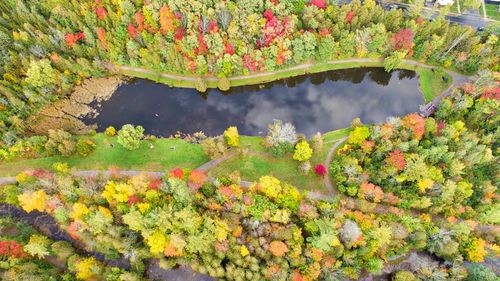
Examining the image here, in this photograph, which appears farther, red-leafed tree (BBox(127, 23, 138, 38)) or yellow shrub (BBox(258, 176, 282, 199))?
red-leafed tree (BBox(127, 23, 138, 38))

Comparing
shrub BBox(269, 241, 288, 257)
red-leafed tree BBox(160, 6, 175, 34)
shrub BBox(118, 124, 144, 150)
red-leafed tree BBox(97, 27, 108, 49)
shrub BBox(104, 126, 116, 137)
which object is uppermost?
red-leafed tree BBox(160, 6, 175, 34)

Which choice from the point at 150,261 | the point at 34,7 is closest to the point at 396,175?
the point at 150,261

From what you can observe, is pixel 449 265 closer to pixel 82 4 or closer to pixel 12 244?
pixel 12 244

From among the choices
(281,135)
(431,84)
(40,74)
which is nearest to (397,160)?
(281,135)

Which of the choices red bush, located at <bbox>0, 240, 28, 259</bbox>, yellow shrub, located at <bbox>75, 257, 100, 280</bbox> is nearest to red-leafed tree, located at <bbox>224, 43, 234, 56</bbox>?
yellow shrub, located at <bbox>75, 257, 100, 280</bbox>

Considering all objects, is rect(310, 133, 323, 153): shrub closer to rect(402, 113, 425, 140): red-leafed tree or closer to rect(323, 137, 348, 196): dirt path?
rect(323, 137, 348, 196): dirt path

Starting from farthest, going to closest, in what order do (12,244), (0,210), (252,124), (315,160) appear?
(252,124), (315,160), (0,210), (12,244)

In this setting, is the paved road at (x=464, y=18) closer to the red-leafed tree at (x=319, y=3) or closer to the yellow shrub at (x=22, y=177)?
the red-leafed tree at (x=319, y=3)
